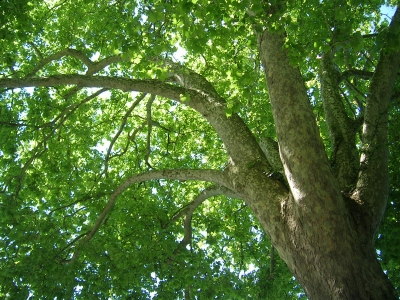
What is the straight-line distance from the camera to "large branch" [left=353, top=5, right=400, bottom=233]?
3.90 m

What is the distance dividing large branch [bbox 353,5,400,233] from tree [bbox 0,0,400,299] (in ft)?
0.06

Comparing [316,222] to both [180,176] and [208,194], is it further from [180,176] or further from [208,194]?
[208,194]

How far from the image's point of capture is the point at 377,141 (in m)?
4.36

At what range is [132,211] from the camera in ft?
25.3

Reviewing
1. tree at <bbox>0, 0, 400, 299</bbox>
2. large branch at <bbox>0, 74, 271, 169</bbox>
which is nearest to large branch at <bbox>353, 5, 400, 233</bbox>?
tree at <bbox>0, 0, 400, 299</bbox>

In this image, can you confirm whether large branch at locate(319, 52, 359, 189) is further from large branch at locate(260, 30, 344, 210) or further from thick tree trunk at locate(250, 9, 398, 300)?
large branch at locate(260, 30, 344, 210)

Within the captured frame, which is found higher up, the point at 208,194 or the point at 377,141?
the point at 208,194

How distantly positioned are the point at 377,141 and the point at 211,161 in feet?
23.1

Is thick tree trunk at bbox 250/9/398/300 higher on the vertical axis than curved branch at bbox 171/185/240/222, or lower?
lower

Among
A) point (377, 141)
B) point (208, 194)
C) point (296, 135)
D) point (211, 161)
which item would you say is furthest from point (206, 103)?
point (211, 161)

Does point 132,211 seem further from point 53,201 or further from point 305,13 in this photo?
point 305,13

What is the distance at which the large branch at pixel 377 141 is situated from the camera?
3.90 metres

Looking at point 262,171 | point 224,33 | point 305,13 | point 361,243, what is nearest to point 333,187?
point 361,243

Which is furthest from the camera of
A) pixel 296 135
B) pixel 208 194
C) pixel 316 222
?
pixel 208 194
